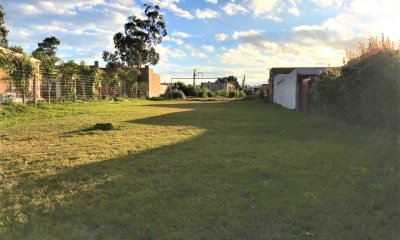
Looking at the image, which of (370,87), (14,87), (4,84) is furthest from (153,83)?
(370,87)

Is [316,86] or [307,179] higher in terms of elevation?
[316,86]

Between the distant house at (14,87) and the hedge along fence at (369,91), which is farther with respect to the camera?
the distant house at (14,87)

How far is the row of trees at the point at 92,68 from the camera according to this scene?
856 inches

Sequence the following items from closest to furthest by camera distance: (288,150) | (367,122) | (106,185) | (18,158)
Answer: (106,185) → (18,158) → (288,150) → (367,122)

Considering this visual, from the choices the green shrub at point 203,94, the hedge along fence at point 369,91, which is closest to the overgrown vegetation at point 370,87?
the hedge along fence at point 369,91

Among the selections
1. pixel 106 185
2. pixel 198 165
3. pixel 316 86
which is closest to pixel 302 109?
pixel 316 86

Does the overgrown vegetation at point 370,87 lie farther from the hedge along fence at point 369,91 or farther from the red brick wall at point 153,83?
the red brick wall at point 153,83

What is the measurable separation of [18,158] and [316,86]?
406 inches

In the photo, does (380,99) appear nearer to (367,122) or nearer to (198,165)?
(367,122)

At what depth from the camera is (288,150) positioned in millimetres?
8609

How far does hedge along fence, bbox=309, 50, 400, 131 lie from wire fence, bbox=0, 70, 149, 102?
1435 centimetres

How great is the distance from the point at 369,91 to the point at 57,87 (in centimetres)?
2175

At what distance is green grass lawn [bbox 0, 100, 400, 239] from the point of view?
425 centimetres

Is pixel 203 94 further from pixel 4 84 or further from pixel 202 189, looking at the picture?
pixel 202 189
